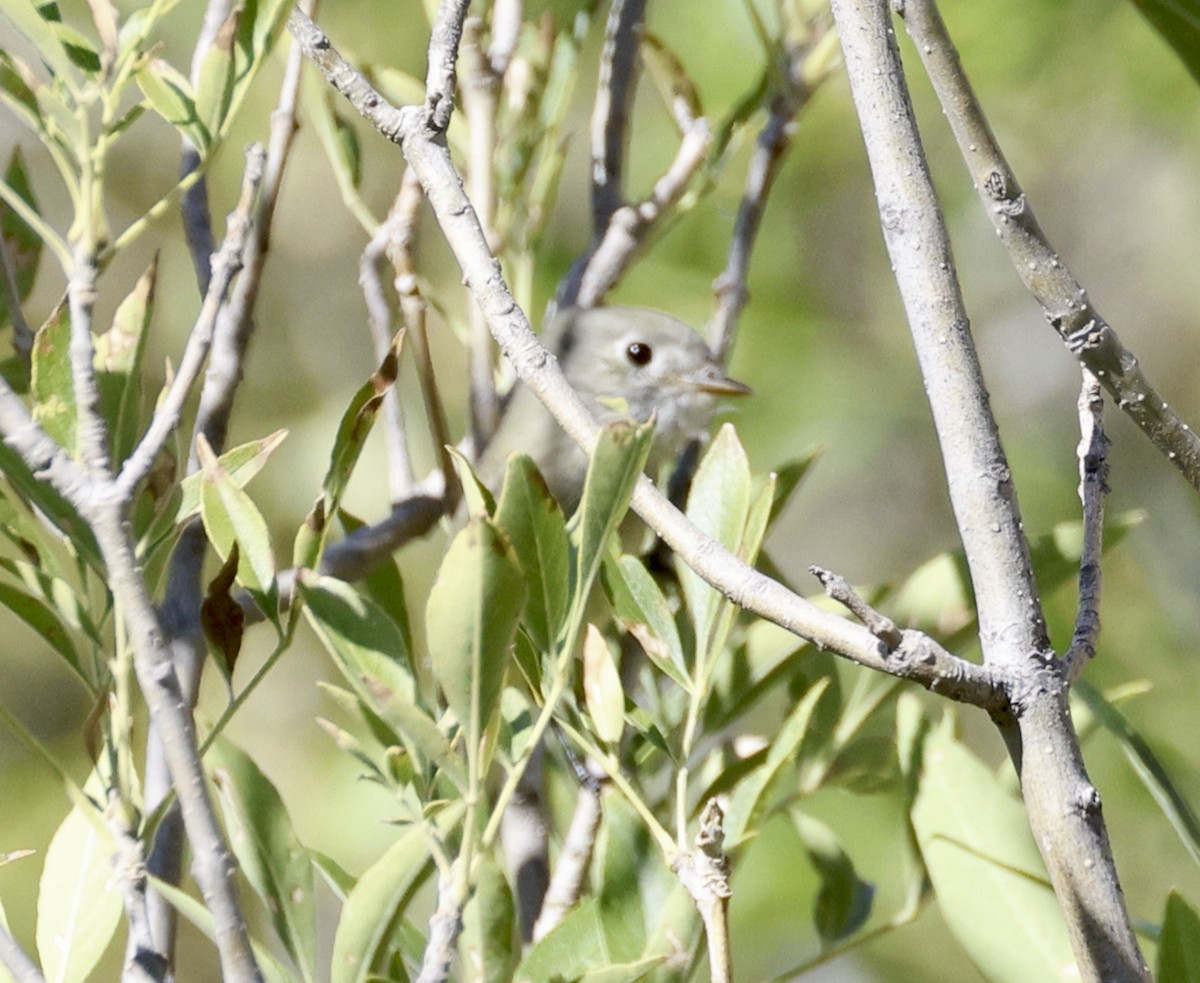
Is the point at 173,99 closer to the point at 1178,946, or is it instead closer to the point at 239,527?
the point at 239,527

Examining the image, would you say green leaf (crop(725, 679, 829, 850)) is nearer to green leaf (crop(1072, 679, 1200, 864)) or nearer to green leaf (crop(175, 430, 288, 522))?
green leaf (crop(1072, 679, 1200, 864))

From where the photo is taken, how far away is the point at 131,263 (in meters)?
2.49

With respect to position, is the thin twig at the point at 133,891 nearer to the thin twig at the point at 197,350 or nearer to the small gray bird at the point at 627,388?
the thin twig at the point at 197,350

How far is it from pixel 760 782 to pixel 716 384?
1317 millimetres

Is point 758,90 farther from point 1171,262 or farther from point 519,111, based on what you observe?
point 1171,262

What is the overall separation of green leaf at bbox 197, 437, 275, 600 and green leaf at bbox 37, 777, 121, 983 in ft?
0.46

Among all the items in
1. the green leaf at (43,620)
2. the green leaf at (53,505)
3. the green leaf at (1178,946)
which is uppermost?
the green leaf at (53,505)

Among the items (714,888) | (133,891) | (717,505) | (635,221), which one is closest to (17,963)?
(133,891)

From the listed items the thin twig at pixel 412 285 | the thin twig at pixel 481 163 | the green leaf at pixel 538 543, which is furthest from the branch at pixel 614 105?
the green leaf at pixel 538 543

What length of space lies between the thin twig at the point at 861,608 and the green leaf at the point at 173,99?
1.51ft

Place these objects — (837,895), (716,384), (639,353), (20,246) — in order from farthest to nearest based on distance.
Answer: (639,353)
(716,384)
(20,246)
(837,895)

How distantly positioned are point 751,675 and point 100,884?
0.40 metres

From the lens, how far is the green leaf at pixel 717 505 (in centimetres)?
79

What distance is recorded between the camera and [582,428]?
644mm
